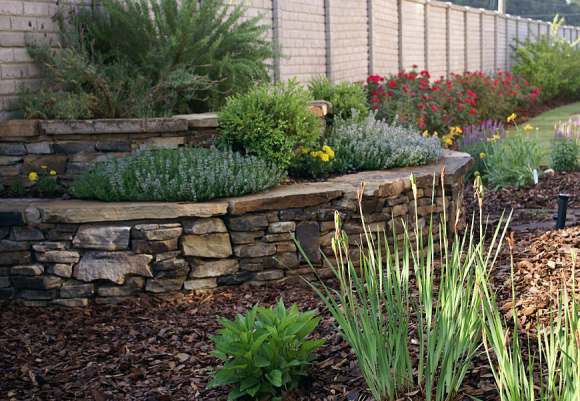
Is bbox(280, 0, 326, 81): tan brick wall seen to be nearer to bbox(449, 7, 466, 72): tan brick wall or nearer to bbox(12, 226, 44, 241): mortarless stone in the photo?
bbox(12, 226, 44, 241): mortarless stone

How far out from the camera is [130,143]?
5.82 metres

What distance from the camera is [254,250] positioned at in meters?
5.13

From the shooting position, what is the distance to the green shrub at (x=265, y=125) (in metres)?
5.97

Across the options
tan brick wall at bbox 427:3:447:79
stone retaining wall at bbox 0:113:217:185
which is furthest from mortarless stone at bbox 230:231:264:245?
tan brick wall at bbox 427:3:447:79

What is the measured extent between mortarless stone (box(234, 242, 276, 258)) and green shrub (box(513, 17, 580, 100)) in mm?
19514

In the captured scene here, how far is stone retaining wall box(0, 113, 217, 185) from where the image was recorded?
5672 millimetres

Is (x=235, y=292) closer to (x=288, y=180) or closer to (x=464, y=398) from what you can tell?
(x=288, y=180)

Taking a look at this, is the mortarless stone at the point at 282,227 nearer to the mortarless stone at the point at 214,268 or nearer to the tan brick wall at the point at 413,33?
the mortarless stone at the point at 214,268

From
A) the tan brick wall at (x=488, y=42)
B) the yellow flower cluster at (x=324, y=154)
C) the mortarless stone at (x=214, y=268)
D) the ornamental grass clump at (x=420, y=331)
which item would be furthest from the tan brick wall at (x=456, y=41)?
the ornamental grass clump at (x=420, y=331)

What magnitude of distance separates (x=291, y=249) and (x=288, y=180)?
Result: 3.34ft

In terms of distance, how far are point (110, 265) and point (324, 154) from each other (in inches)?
78.3


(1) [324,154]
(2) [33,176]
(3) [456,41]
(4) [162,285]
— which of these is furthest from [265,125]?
(3) [456,41]

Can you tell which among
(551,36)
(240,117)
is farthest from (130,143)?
(551,36)

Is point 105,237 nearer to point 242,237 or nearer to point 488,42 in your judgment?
point 242,237
